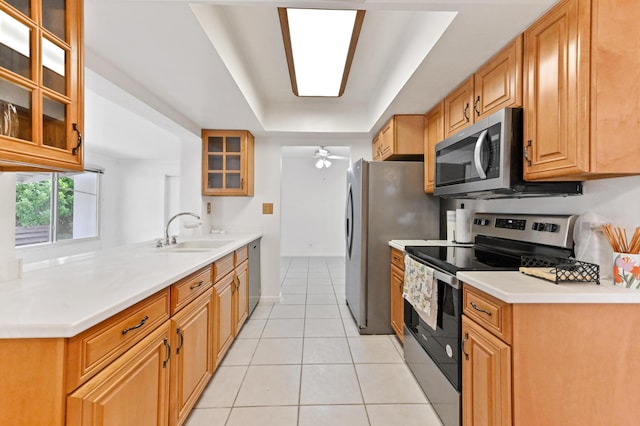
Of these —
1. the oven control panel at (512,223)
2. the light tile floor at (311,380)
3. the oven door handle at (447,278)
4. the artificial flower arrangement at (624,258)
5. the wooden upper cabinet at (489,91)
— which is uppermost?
the wooden upper cabinet at (489,91)

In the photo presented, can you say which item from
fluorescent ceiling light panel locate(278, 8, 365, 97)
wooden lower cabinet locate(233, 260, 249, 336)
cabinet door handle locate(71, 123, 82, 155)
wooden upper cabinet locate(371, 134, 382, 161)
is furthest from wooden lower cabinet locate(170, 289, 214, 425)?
wooden upper cabinet locate(371, 134, 382, 161)

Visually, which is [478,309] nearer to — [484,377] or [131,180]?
[484,377]

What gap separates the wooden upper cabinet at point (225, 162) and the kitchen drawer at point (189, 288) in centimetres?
170

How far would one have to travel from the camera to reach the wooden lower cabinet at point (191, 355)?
1353mm

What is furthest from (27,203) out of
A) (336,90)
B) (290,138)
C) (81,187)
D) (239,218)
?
(336,90)

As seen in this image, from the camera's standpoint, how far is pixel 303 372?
2.02 metres

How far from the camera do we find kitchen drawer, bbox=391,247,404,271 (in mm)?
2344

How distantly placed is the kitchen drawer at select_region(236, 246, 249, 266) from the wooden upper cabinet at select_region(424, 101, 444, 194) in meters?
1.77

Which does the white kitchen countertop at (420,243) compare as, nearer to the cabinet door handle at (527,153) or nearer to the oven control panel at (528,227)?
the oven control panel at (528,227)

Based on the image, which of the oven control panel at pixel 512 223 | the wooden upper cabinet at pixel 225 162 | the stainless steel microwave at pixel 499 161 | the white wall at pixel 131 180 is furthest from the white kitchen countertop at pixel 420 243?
the white wall at pixel 131 180

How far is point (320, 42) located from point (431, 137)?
4.26 feet

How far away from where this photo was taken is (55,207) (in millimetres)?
4895

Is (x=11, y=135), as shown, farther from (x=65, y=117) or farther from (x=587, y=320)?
(x=587, y=320)

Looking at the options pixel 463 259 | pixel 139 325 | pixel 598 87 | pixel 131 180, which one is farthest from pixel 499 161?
pixel 131 180
